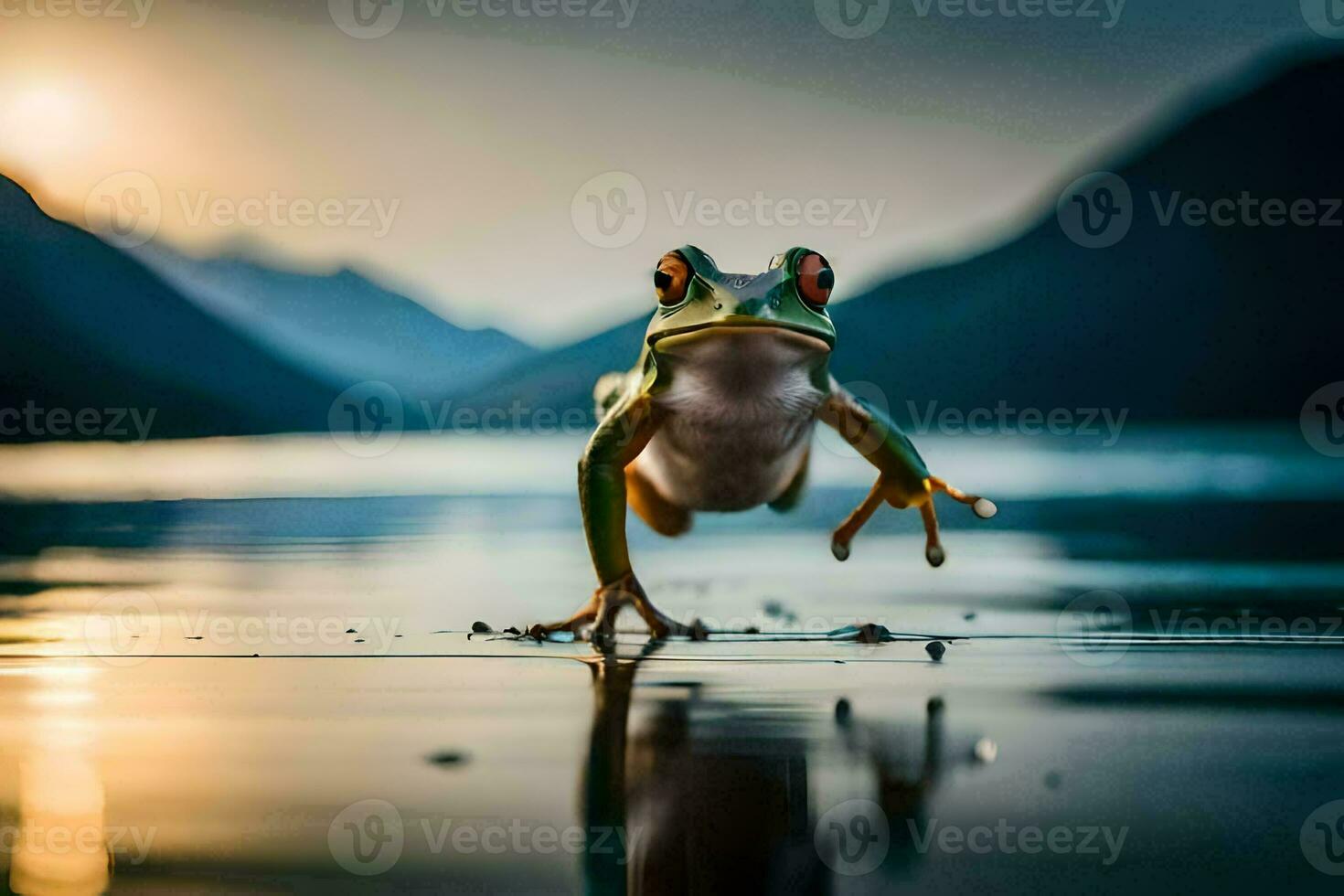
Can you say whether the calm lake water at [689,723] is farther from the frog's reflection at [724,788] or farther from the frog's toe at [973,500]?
the frog's toe at [973,500]

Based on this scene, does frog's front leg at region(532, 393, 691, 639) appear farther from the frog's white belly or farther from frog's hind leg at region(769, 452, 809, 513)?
frog's hind leg at region(769, 452, 809, 513)

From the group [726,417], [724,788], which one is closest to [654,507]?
[726,417]

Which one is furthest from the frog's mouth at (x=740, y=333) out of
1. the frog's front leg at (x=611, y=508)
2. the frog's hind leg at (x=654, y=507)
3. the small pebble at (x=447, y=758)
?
the small pebble at (x=447, y=758)

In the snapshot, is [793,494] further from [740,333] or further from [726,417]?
[740,333]

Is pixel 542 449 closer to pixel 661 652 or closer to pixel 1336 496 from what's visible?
pixel 1336 496

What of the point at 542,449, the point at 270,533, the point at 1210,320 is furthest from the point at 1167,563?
the point at 1210,320
